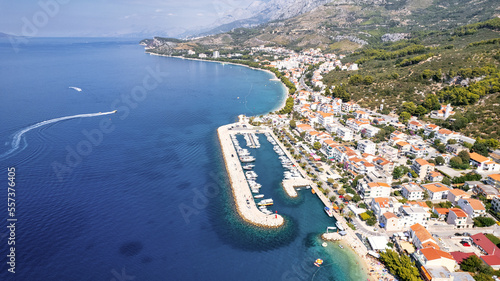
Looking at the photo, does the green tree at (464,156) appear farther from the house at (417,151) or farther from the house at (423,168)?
the house at (423,168)

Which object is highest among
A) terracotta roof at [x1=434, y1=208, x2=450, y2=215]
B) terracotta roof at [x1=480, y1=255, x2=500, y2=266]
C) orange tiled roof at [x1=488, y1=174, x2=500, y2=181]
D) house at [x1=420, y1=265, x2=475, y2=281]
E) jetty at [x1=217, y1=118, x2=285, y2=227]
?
orange tiled roof at [x1=488, y1=174, x2=500, y2=181]

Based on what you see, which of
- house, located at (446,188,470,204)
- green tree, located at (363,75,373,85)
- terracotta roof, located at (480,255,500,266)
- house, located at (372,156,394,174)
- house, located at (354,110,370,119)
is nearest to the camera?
terracotta roof, located at (480,255,500,266)

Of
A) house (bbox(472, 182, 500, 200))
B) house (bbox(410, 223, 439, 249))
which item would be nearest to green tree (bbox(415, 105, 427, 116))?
house (bbox(472, 182, 500, 200))

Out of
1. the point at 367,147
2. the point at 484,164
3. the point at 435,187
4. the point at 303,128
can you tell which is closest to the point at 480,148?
the point at 484,164

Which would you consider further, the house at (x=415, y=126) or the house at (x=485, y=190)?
the house at (x=415, y=126)

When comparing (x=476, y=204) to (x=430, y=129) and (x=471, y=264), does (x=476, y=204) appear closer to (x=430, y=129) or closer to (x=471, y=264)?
(x=471, y=264)

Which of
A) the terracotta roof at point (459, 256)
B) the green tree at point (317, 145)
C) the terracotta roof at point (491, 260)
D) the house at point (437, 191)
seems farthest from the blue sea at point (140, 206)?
the house at point (437, 191)

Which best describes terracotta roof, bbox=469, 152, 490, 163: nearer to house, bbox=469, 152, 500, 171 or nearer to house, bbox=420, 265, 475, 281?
house, bbox=469, 152, 500, 171
